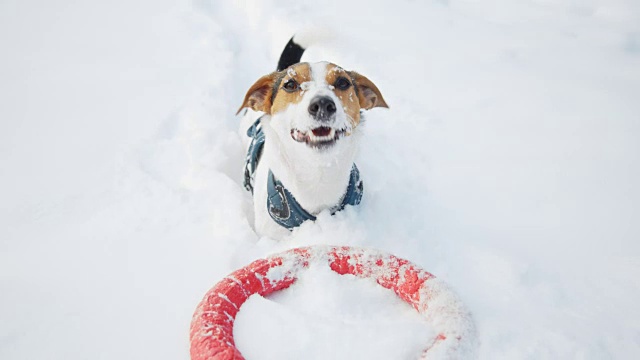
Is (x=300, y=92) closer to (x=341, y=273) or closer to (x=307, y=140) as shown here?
(x=307, y=140)

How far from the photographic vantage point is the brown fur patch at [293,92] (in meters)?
2.39

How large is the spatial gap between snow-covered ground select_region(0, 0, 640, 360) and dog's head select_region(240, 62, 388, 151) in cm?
58

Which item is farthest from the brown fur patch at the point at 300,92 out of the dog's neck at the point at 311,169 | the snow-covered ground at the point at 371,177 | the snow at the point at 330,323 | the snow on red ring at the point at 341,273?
the snow at the point at 330,323

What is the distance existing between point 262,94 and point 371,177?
3.45 feet

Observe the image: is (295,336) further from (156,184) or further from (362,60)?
(362,60)

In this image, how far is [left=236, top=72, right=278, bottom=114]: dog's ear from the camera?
257cm

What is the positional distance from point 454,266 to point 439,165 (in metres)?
1.10

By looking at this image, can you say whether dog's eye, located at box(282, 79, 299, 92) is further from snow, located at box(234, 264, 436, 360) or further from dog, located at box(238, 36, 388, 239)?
snow, located at box(234, 264, 436, 360)

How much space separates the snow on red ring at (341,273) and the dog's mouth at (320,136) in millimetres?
541

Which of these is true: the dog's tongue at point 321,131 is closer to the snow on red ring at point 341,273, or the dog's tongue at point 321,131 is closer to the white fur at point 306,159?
the white fur at point 306,159

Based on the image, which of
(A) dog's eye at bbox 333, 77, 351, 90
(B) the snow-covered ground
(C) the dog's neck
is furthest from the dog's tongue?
(B) the snow-covered ground

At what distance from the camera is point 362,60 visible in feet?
15.5

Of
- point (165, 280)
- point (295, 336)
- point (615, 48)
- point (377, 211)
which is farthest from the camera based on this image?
point (615, 48)

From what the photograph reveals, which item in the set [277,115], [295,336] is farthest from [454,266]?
[277,115]
